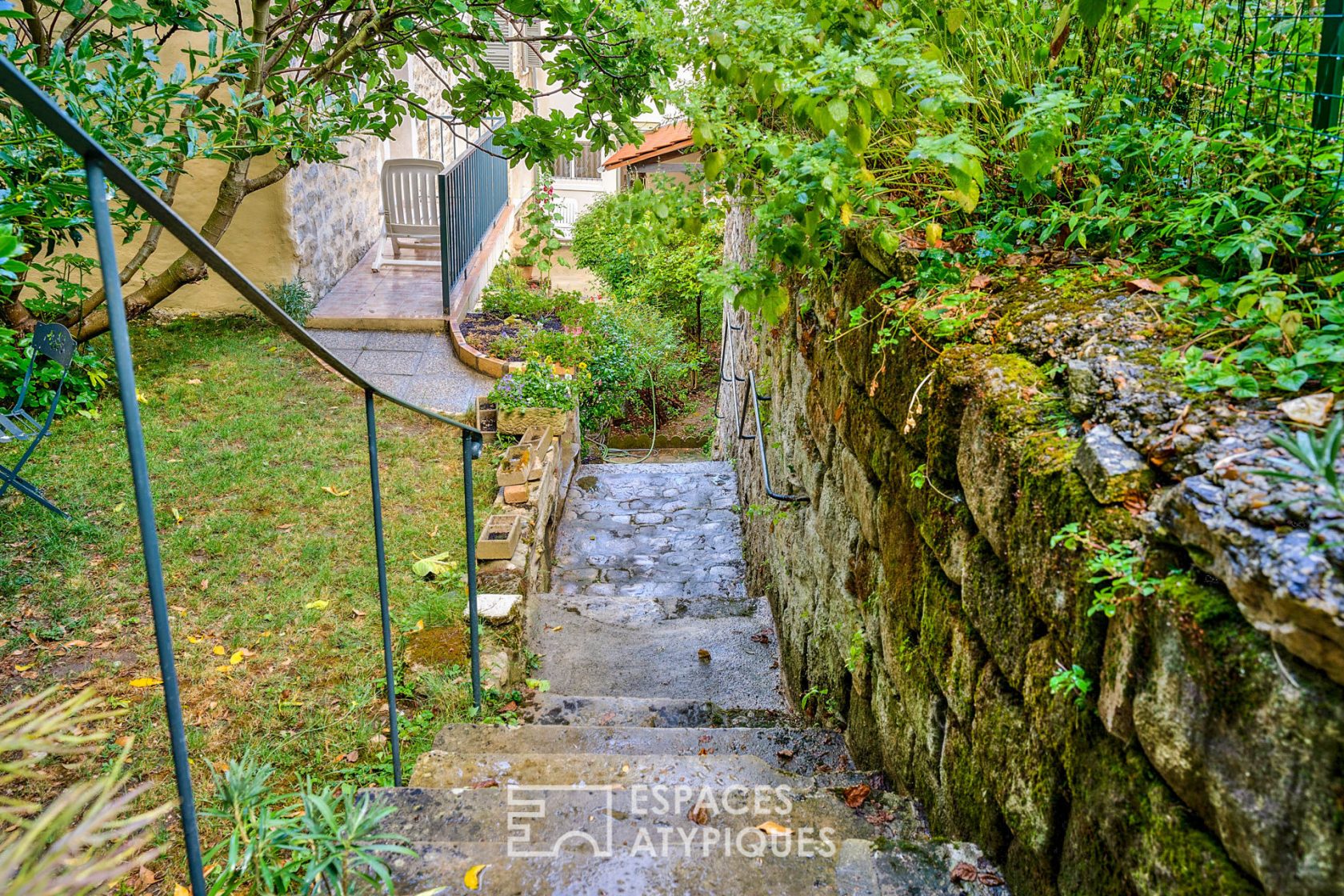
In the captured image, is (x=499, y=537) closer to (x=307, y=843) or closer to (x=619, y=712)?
(x=619, y=712)

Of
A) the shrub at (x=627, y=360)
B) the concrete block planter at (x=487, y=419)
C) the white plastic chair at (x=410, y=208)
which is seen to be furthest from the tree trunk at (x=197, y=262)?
the shrub at (x=627, y=360)

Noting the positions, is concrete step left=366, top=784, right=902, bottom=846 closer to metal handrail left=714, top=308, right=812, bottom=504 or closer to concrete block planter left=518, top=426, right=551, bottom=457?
metal handrail left=714, top=308, right=812, bottom=504

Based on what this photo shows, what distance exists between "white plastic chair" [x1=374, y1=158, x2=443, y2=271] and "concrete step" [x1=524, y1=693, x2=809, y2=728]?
19.5 feet

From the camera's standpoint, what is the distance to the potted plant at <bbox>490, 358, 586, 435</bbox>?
5797 mm

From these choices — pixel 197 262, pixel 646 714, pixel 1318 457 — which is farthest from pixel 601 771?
pixel 197 262

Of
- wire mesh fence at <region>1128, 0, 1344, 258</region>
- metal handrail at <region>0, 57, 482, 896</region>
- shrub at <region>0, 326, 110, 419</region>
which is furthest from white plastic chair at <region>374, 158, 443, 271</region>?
metal handrail at <region>0, 57, 482, 896</region>

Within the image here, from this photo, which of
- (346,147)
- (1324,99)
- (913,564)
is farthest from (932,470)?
(346,147)

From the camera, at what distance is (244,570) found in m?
3.84

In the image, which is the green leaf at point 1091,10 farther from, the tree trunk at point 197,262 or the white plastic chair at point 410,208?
the white plastic chair at point 410,208

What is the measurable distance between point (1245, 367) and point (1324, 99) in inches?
25.1

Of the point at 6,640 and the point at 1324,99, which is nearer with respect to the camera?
the point at 1324,99

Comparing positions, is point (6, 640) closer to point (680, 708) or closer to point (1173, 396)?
point (680, 708)

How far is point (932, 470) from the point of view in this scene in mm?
1939

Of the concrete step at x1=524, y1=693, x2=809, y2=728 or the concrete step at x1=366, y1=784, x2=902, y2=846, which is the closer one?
the concrete step at x1=366, y1=784, x2=902, y2=846
